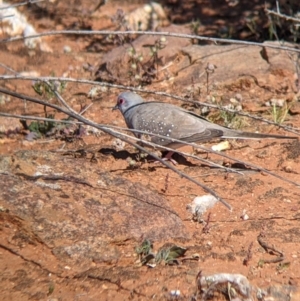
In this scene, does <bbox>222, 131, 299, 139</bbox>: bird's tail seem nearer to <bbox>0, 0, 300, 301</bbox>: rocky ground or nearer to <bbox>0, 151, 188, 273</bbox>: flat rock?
<bbox>0, 0, 300, 301</bbox>: rocky ground

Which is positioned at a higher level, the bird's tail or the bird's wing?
the bird's wing

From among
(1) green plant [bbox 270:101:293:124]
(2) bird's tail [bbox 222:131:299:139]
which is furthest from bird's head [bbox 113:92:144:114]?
(1) green plant [bbox 270:101:293:124]

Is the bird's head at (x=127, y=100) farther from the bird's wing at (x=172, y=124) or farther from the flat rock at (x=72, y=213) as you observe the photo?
the flat rock at (x=72, y=213)

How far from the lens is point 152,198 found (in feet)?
17.8

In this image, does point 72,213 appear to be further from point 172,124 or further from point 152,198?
point 172,124

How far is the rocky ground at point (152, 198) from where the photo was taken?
4.63 m

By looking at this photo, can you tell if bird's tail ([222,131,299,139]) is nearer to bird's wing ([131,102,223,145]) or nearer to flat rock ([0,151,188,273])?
bird's wing ([131,102,223,145])

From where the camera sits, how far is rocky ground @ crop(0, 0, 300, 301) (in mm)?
4633

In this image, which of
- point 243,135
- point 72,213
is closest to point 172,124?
point 243,135

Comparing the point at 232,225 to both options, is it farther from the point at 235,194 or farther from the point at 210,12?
the point at 210,12

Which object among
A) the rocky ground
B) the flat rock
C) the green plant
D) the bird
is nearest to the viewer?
the rocky ground

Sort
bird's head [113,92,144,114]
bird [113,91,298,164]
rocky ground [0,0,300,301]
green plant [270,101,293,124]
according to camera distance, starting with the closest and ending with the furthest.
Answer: rocky ground [0,0,300,301], bird [113,91,298,164], green plant [270,101,293,124], bird's head [113,92,144,114]

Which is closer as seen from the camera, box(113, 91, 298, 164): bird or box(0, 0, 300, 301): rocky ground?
box(0, 0, 300, 301): rocky ground

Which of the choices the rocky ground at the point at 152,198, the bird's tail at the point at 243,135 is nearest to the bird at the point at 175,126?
the bird's tail at the point at 243,135
